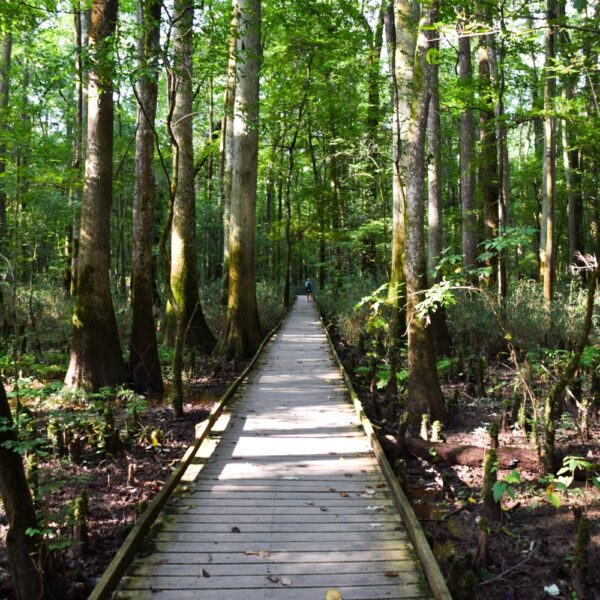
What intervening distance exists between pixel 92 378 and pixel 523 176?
84.1ft

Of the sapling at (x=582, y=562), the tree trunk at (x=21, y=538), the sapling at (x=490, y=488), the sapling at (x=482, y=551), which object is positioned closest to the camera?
the tree trunk at (x=21, y=538)

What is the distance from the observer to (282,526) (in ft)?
14.3

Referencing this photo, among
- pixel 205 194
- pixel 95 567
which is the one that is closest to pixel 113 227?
pixel 205 194

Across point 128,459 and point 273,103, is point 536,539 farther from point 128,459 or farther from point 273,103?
point 273,103

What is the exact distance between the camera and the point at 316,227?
28016 mm

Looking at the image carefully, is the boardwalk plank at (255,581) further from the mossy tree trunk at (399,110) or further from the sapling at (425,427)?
the mossy tree trunk at (399,110)

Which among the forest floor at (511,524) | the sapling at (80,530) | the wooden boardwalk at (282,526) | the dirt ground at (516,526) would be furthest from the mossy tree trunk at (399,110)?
the sapling at (80,530)

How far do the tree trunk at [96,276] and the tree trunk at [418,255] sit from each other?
16.0 ft

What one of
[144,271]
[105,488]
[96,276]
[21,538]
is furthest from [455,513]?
[144,271]

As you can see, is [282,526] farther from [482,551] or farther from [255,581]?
[482,551]

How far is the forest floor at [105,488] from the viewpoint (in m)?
3.95

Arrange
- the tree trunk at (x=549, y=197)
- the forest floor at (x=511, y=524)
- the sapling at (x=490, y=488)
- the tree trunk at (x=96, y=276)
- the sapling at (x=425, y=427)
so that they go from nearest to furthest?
the forest floor at (x=511, y=524)
the sapling at (x=490, y=488)
the sapling at (x=425, y=427)
the tree trunk at (x=96, y=276)
the tree trunk at (x=549, y=197)

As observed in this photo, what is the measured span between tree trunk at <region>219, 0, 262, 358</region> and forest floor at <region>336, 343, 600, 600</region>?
662 cm

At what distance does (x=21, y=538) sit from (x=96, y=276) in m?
5.97
